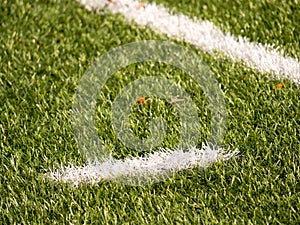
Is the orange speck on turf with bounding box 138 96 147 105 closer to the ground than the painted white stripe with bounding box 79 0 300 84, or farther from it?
closer to the ground

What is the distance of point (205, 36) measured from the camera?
11.7 feet

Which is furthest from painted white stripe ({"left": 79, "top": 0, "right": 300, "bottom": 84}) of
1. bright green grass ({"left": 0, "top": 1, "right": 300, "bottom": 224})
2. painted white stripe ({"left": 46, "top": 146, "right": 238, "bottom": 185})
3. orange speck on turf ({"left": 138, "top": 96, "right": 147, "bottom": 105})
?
painted white stripe ({"left": 46, "top": 146, "right": 238, "bottom": 185})

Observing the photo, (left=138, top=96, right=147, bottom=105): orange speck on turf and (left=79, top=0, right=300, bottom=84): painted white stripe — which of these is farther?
(left=79, top=0, right=300, bottom=84): painted white stripe

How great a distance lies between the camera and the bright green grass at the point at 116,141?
2381 mm

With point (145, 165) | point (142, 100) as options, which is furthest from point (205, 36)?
point (145, 165)

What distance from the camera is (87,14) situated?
3885 mm

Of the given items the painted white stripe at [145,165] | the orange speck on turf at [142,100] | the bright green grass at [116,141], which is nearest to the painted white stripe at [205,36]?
the bright green grass at [116,141]

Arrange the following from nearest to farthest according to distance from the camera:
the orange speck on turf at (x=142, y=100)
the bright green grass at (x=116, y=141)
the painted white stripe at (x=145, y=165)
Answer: the bright green grass at (x=116, y=141) → the painted white stripe at (x=145, y=165) → the orange speck on turf at (x=142, y=100)

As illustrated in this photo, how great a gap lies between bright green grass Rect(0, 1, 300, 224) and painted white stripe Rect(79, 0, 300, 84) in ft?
0.26

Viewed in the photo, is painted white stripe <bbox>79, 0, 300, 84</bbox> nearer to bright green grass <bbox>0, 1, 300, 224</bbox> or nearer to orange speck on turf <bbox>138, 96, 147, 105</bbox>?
bright green grass <bbox>0, 1, 300, 224</bbox>

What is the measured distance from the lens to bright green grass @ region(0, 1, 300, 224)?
2381 mm

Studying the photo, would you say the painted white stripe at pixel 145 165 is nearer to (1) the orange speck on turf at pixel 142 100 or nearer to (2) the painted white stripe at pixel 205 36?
(1) the orange speck on turf at pixel 142 100

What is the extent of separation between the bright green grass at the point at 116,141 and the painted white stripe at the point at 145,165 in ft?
0.16

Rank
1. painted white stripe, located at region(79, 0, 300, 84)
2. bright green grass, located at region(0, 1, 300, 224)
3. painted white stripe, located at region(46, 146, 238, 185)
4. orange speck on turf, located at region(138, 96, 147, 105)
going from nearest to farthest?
bright green grass, located at region(0, 1, 300, 224) < painted white stripe, located at region(46, 146, 238, 185) < orange speck on turf, located at region(138, 96, 147, 105) < painted white stripe, located at region(79, 0, 300, 84)
